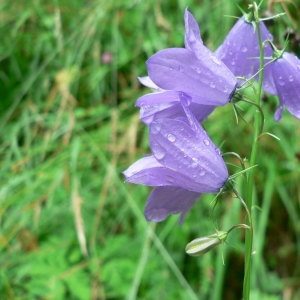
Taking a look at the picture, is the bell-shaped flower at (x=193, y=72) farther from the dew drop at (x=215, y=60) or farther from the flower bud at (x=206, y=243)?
the flower bud at (x=206, y=243)

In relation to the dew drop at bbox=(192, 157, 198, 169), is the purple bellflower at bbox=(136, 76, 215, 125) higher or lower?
higher

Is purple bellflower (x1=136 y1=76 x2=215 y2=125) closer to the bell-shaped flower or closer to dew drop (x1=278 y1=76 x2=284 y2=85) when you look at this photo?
the bell-shaped flower

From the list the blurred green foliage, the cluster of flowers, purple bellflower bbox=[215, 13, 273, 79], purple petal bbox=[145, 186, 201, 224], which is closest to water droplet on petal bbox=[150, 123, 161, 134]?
the cluster of flowers

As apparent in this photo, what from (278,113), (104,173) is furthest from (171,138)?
(104,173)

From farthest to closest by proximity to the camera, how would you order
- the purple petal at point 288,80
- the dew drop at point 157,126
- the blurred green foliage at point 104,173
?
the blurred green foliage at point 104,173 < the purple petal at point 288,80 < the dew drop at point 157,126

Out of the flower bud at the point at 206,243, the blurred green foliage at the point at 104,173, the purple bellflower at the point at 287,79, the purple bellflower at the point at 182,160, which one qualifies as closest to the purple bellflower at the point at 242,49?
the purple bellflower at the point at 287,79
